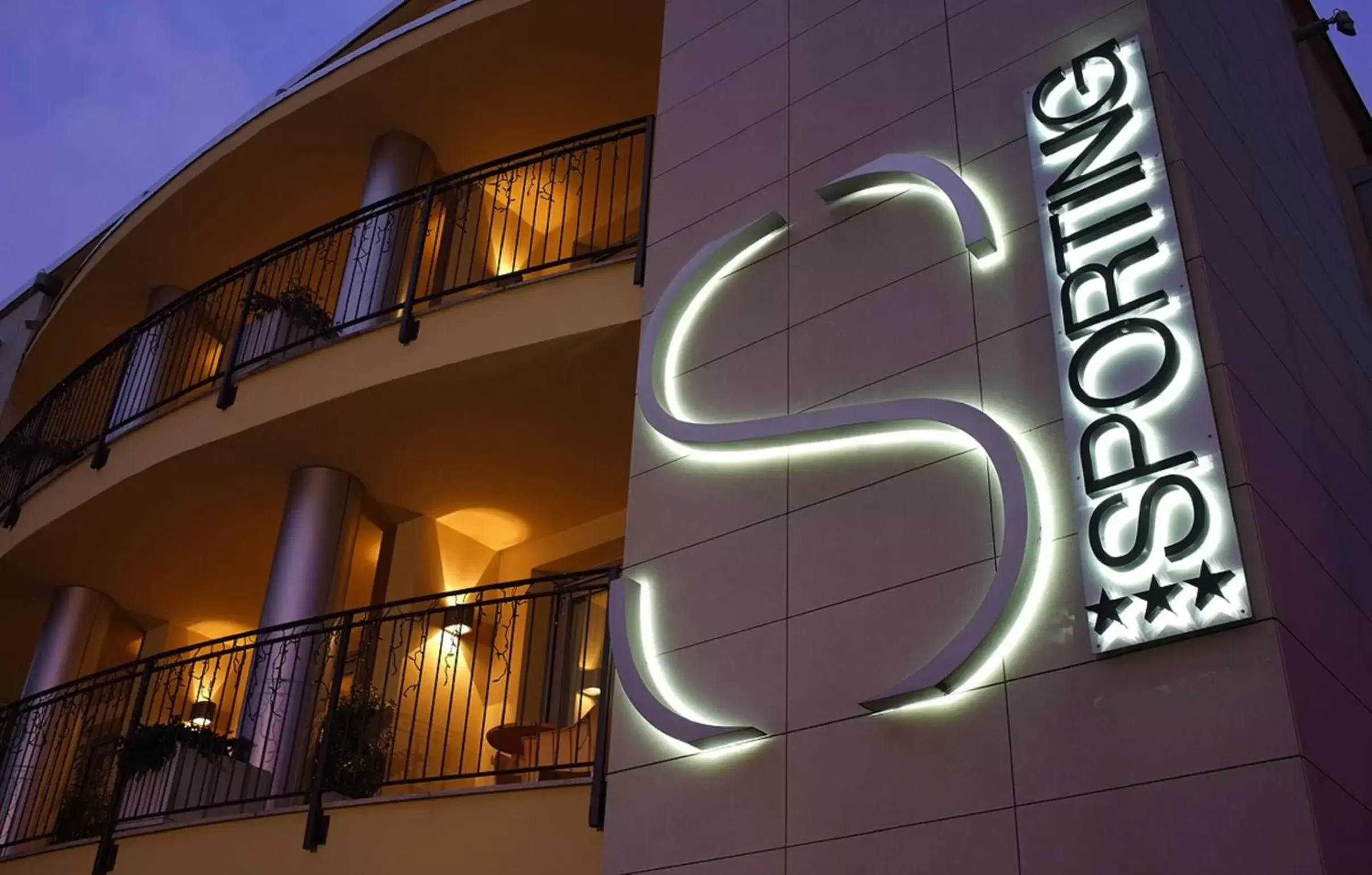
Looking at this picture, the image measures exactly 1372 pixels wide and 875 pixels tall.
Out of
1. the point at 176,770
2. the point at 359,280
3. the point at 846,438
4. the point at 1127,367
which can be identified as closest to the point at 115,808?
the point at 176,770

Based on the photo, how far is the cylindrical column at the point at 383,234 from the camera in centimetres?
1057

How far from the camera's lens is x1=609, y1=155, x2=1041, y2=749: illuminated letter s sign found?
499 cm

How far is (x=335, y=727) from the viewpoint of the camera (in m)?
8.34

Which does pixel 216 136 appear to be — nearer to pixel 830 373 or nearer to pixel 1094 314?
pixel 830 373

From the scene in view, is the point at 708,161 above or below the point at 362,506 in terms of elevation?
above

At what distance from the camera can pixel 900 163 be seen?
6.43 meters

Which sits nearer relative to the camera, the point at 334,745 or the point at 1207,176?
the point at 1207,176

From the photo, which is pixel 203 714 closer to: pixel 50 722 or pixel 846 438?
pixel 50 722

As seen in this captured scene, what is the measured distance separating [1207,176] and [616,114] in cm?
696

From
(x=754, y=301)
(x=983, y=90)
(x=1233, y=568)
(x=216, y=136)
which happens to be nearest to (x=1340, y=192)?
(x=983, y=90)

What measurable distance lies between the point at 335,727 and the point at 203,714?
3.02 meters

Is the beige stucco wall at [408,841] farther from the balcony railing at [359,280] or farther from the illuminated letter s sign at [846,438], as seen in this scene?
the balcony railing at [359,280]

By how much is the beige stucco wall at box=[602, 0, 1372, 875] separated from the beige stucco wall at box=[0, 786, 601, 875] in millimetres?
540

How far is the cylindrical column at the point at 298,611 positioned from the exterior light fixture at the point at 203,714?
34 centimetres
